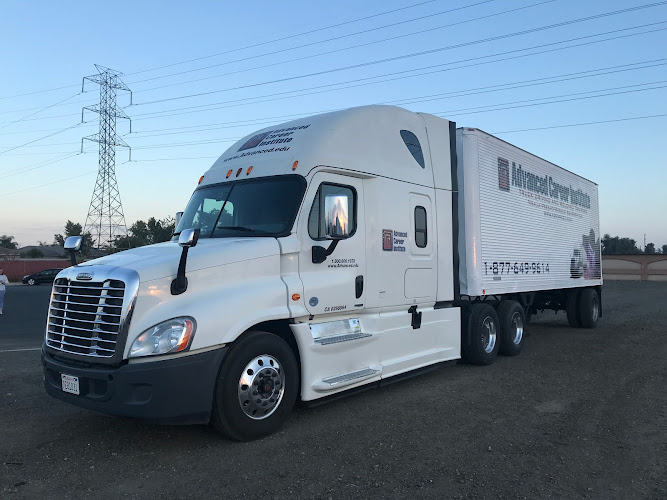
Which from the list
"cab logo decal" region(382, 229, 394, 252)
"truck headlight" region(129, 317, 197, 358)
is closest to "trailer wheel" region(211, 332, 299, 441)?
"truck headlight" region(129, 317, 197, 358)

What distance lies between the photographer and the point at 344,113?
686 cm

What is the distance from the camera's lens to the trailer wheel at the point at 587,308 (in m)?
13.6

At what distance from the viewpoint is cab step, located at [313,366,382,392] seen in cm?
580

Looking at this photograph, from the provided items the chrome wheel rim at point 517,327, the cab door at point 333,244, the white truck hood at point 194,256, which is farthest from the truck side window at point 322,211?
the chrome wheel rim at point 517,327

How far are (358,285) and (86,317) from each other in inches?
115

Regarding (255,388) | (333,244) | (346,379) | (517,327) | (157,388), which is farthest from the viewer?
(517,327)

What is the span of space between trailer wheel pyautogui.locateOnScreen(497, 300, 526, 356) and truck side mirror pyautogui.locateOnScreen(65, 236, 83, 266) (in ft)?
22.5

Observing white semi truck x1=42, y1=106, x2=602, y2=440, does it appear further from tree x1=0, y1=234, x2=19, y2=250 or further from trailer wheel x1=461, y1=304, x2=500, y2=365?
tree x1=0, y1=234, x2=19, y2=250

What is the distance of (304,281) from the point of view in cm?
577

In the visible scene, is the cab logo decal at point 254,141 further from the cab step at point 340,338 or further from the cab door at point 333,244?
the cab step at point 340,338

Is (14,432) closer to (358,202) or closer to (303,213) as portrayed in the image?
(303,213)

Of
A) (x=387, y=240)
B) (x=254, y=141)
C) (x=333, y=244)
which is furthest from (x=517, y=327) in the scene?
(x=254, y=141)

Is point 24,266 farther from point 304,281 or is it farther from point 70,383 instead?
point 304,281

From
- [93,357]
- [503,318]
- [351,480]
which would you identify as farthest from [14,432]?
[503,318]
